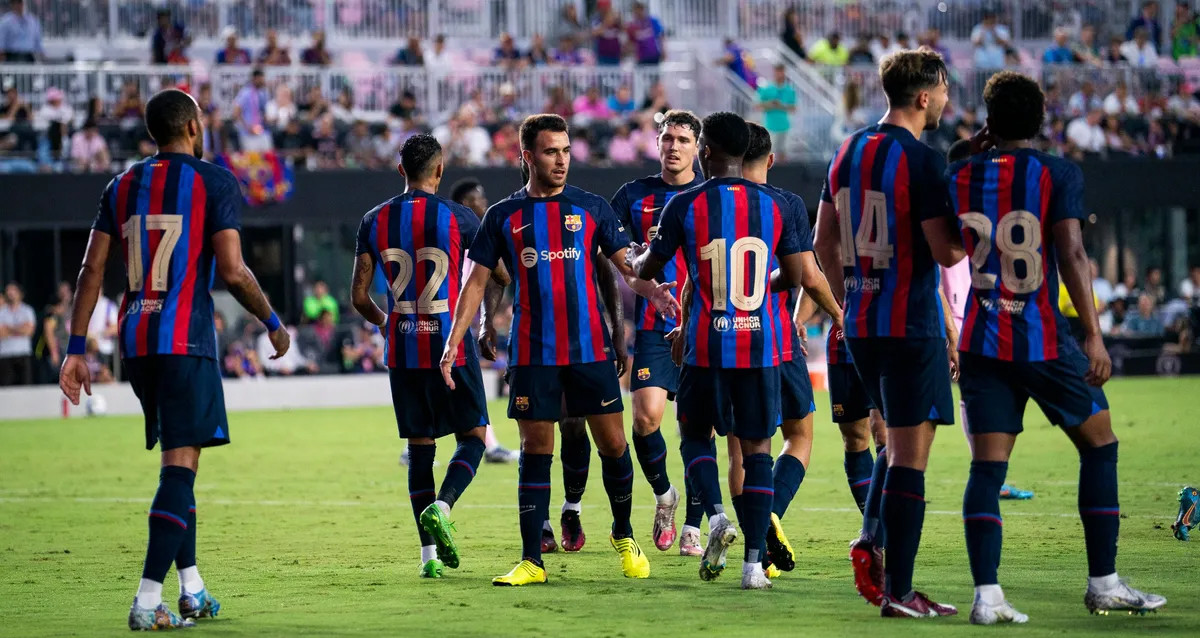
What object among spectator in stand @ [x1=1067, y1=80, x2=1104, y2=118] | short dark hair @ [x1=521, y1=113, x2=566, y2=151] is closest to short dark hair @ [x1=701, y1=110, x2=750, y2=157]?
short dark hair @ [x1=521, y1=113, x2=566, y2=151]

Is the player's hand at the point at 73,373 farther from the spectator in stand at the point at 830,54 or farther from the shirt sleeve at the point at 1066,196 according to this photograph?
the spectator in stand at the point at 830,54

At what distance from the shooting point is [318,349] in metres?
25.5

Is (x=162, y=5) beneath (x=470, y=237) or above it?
above

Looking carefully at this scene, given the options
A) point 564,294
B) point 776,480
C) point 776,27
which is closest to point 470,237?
point 564,294

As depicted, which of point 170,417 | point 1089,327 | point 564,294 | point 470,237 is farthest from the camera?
point 470,237

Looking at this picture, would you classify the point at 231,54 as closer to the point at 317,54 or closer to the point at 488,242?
the point at 317,54

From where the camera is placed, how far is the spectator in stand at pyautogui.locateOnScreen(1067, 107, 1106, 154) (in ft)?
93.2

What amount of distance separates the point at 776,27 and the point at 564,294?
25.4 metres

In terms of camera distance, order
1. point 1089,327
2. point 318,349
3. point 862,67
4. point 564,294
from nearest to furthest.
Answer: point 1089,327 < point 564,294 < point 318,349 < point 862,67

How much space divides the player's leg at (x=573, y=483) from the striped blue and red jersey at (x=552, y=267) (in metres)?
1.46

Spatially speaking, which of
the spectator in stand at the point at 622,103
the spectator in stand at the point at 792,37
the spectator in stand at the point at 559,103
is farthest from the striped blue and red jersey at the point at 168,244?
the spectator in stand at the point at 792,37

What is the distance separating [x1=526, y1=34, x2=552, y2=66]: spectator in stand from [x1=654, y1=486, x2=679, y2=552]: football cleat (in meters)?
19.9

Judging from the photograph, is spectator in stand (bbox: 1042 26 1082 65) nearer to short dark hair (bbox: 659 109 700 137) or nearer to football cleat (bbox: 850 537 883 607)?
short dark hair (bbox: 659 109 700 137)

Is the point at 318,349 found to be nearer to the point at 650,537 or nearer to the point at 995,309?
the point at 650,537
